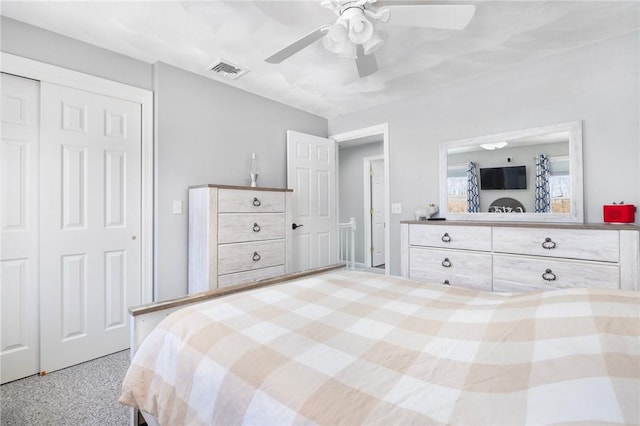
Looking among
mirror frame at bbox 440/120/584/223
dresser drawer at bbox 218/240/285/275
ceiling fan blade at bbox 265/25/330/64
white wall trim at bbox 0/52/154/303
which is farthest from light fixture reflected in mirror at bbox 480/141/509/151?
white wall trim at bbox 0/52/154/303

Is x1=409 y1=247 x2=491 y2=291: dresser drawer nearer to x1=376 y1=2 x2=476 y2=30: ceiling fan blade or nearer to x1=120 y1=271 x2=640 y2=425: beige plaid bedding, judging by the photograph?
x1=120 y1=271 x2=640 y2=425: beige plaid bedding

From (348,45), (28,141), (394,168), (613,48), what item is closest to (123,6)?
(28,141)

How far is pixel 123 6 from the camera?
6.05ft

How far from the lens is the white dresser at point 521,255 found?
179cm

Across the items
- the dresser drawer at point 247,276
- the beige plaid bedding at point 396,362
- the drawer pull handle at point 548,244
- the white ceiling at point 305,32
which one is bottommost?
the dresser drawer at point 247,276

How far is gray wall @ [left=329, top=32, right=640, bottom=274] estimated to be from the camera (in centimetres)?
212

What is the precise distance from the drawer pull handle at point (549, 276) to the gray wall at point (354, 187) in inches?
138

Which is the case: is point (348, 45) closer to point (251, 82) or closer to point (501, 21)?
point (501, 21)

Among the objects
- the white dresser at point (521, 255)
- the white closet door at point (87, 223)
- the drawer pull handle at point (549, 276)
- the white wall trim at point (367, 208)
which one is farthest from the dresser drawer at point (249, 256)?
the white wall trim at point (367, 208)

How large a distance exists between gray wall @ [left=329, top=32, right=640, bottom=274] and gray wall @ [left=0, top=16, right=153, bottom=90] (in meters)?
2.50

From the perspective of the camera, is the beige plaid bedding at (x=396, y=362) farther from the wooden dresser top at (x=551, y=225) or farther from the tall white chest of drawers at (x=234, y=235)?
the tall white chest of drawers at (x=234, y=235)

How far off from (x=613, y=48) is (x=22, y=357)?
4.64 m

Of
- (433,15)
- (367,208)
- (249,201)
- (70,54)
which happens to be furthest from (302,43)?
(367,208)

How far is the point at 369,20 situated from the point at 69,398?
9.13 ft
